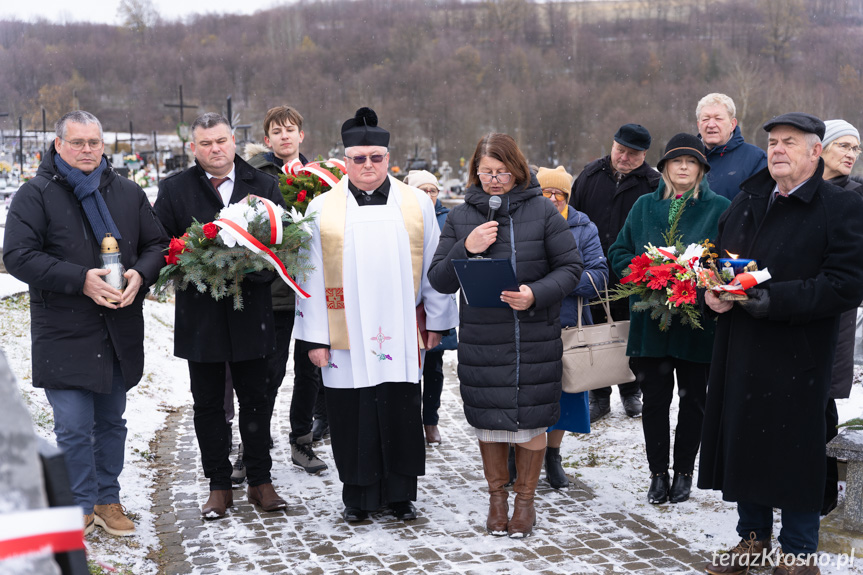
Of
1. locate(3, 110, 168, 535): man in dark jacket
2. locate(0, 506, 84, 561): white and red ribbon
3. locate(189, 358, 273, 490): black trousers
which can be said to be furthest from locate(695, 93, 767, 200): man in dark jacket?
locate(0, 506, 84, 561): white and red ribbon

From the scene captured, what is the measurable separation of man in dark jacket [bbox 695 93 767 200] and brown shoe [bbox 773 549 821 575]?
96.7 inches

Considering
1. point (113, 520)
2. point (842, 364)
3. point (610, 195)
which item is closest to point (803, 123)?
point (842, 364)

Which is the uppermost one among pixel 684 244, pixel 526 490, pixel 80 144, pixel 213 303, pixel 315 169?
pixel 80 144

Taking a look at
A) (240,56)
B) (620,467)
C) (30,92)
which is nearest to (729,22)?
(240,56)

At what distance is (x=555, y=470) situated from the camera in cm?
538

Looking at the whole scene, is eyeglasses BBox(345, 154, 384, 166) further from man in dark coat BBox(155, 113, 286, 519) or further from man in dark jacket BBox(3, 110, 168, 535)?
man in dark jacket BBox(3, 110, 168, 535)

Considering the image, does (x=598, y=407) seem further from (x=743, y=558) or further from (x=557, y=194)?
(x=743, y=558)

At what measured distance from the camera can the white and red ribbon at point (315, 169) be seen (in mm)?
5531

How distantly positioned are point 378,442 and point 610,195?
283cm

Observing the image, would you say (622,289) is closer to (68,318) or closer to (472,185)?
(472,185)

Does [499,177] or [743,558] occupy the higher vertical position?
[499,177]

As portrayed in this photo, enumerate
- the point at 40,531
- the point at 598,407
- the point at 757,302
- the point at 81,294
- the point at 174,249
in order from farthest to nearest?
the point at 598,407
the point at 174,249
the point at 81,294
the point at 757,302
the point at 40,531

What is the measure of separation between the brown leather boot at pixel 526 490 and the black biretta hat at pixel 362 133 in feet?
6.15

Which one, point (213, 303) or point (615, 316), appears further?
point (615, 316)
